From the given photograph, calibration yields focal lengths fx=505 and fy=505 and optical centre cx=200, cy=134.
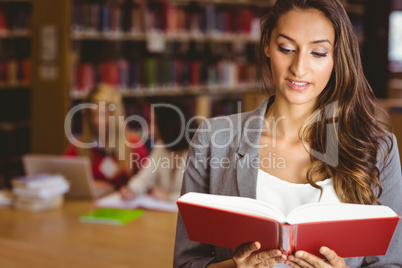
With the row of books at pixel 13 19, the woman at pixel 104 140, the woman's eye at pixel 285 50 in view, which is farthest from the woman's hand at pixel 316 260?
the row of books at pixel 13 19

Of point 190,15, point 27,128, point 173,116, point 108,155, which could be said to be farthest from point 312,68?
point 27,128

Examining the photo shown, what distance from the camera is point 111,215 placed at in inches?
92.2

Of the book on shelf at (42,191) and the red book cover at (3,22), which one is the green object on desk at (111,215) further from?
the red book cover at (3,22)

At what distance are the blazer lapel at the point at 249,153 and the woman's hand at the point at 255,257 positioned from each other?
0.68 ft

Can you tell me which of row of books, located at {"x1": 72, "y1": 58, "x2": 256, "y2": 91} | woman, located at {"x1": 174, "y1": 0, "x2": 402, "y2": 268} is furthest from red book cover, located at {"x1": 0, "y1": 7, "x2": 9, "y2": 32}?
woman, located at {"x1": 174, "y1": 0, "x2": 402, "y2": 268}

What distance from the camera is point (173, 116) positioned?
2895 millimetres

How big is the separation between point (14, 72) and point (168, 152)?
268 centimetres

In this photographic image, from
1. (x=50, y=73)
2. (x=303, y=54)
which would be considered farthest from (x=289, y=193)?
(x=50, y=73)

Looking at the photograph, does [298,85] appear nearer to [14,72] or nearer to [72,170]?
→ [72,170]

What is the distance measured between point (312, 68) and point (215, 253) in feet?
1.82

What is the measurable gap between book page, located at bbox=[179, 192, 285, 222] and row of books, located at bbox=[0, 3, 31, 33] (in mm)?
4373

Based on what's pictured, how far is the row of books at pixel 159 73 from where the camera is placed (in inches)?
173

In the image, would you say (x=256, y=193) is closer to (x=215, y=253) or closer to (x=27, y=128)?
(x=215, y=253)

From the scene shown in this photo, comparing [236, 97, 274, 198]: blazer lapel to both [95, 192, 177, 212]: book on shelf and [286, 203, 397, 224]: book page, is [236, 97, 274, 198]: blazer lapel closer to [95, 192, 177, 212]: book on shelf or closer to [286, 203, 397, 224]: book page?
[286, 203, 397, 224]: book page
